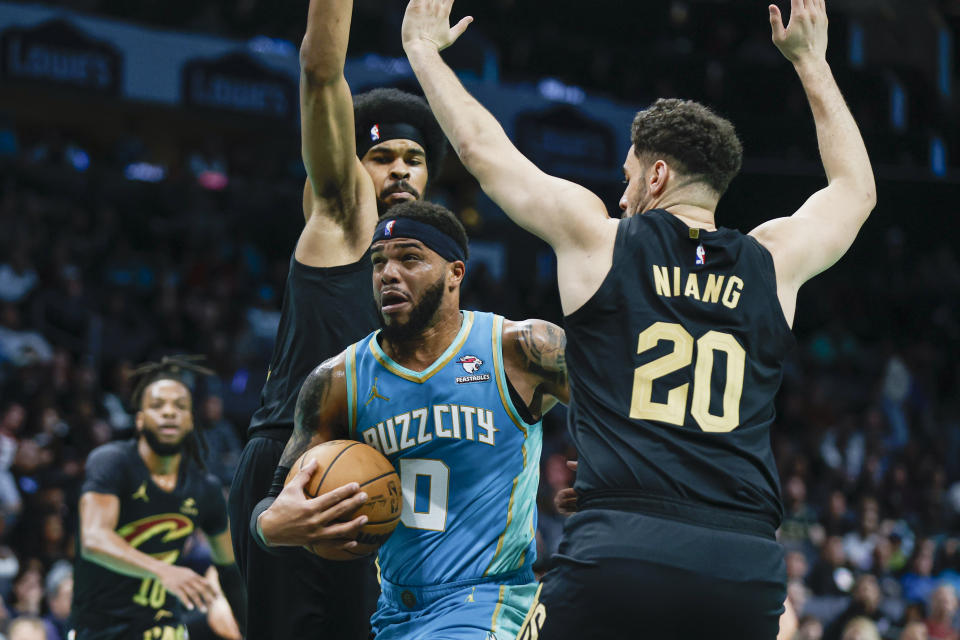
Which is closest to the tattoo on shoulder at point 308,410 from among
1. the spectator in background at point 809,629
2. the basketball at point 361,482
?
the basketball at point 361,482

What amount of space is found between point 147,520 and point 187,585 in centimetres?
76

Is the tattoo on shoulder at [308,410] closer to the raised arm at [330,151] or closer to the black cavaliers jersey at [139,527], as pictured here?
the raised arm at [330,151]

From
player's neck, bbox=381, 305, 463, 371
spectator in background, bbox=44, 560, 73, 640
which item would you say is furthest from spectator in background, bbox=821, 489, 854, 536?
player's neck, bbox=381, 305, 463, 371

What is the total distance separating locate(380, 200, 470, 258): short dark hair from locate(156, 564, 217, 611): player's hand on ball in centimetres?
304

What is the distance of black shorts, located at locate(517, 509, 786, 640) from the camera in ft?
9.34

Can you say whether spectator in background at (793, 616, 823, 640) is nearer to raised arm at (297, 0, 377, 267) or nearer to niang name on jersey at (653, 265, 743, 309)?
raised arm at (297, 0, 377, 267)

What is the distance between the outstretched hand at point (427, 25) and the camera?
3.58 meters

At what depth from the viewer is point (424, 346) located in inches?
159

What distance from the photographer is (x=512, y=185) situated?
3182 millimetres

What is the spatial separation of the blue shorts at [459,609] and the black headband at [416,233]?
43.5 inches

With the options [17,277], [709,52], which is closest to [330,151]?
[17,277]

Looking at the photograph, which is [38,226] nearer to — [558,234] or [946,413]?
[558,234]

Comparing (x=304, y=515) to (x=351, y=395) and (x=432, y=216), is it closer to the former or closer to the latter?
(x=351, y=395)

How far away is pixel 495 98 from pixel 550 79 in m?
2.00
